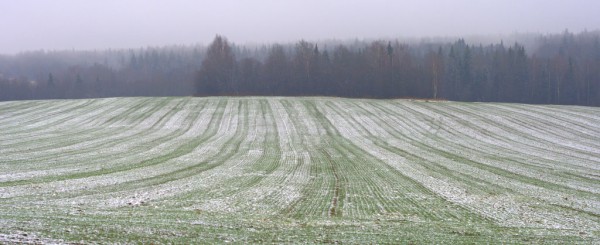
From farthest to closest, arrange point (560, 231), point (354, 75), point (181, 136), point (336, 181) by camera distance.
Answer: point (354, 75), point (181, 136), point (336, 181), point (560, 231)

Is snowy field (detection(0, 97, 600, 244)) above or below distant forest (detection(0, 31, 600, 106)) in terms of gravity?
below

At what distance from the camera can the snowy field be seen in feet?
46.9

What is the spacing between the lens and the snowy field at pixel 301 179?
563 inches

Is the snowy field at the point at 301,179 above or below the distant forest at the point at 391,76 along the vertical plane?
below

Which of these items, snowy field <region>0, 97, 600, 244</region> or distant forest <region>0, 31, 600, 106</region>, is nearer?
snowy field <region>0, 97, 600, 244</region>

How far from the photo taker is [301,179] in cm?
2595

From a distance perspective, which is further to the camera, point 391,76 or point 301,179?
point 391,76

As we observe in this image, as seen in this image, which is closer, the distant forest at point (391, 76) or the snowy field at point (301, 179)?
the snowy field at point (301, 179)

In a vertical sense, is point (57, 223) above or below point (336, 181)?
above

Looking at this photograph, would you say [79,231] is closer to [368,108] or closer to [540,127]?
[540,127]

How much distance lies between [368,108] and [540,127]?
25603 millimetres

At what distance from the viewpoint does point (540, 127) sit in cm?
5694

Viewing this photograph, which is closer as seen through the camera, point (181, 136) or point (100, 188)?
point (100, 188)

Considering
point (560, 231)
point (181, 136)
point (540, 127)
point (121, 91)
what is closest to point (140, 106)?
point (181, 136)
